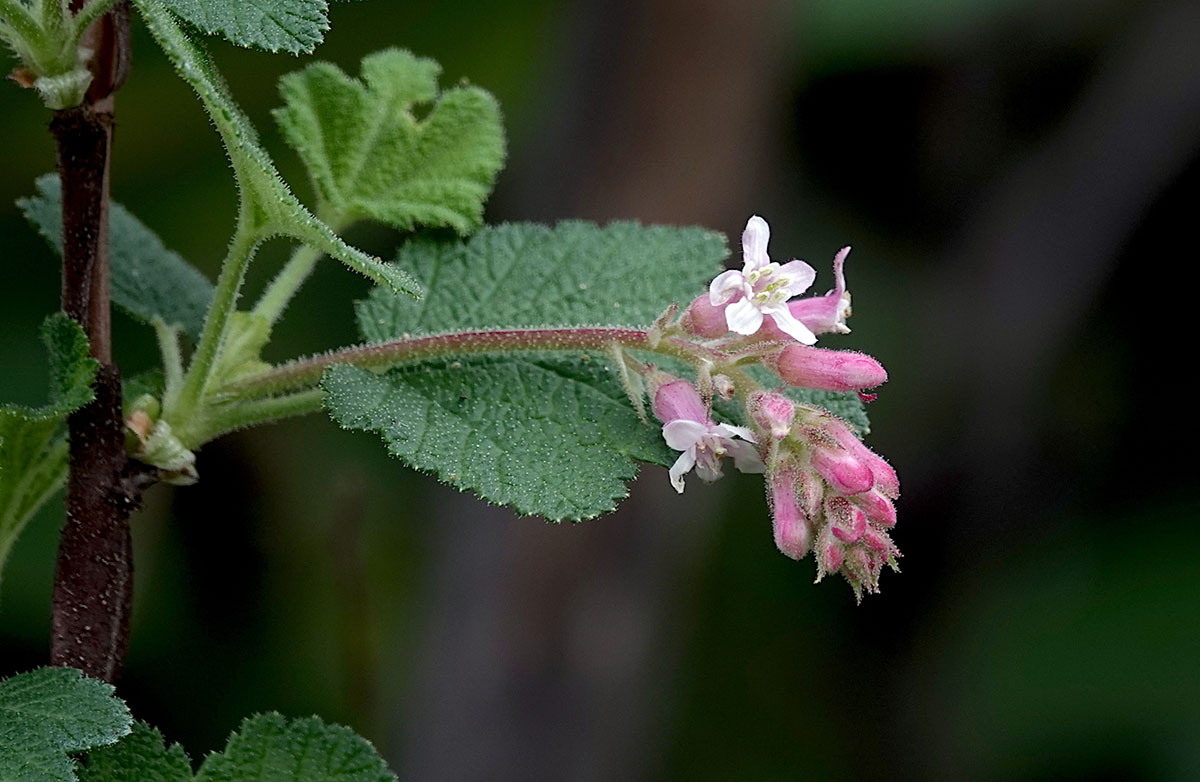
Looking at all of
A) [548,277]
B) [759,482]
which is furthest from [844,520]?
[759,482]

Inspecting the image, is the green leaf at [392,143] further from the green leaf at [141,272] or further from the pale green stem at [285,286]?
the green leaf at [141,272]

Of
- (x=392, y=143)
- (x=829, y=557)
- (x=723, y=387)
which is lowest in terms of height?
(x=829, y=557)

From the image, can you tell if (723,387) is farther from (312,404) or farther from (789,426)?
(312,404)

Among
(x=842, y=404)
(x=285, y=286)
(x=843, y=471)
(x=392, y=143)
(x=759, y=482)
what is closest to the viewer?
(x=843, y=471)

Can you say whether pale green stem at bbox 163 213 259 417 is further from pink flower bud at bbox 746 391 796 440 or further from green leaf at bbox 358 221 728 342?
pink flower bud at bbox 746 391 796 440

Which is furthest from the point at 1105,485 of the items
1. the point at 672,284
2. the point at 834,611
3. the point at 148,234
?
the point at 148,234

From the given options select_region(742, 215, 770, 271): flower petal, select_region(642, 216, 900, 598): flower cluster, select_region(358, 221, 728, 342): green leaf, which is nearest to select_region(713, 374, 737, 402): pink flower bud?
select_region(642, 216, 900, 598): flower cluster
